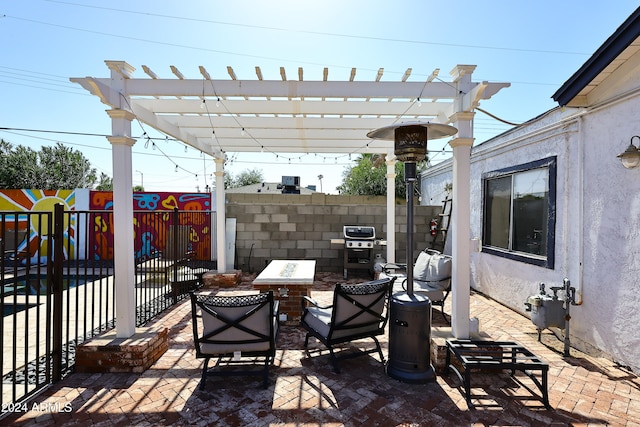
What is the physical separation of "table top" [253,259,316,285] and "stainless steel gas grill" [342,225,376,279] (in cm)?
172

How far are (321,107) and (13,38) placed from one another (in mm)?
8759

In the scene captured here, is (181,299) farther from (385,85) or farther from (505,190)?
(505,190)

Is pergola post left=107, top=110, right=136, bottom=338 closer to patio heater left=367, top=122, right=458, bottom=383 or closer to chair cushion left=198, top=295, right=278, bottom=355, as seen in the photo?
chair cushion left=198, top=295, right=278, bottom=355

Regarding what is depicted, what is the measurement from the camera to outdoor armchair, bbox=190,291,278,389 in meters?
2.78

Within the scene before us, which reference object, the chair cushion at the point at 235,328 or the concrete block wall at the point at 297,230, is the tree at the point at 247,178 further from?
the chair cushion at the point at 235,328

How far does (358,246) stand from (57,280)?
5209 millimetres

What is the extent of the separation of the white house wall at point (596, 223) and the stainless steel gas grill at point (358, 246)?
303 centimetres

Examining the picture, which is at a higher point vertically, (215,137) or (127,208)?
(215,137)

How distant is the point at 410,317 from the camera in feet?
9.40

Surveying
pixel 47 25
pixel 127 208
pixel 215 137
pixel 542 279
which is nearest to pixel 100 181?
pixel 47 25

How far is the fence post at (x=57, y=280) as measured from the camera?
285cm

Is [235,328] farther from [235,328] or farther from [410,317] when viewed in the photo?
[410,317]

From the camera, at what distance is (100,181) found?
100ft

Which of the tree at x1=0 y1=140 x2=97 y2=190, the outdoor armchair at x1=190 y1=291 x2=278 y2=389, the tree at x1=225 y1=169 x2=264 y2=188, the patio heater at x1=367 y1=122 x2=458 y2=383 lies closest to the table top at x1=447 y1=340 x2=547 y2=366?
the patio heater at x1=367 y1=122 x2=458 y2=383
